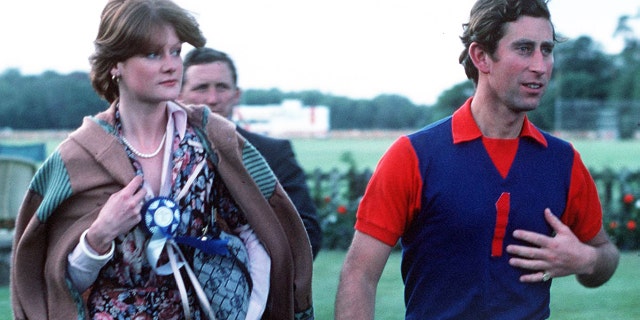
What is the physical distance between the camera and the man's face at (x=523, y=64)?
11.0 ft

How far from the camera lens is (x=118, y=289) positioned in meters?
3.17

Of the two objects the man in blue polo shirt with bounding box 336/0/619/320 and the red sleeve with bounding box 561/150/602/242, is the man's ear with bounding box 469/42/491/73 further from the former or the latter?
the red sleeve with bounding box 561/150/602/242

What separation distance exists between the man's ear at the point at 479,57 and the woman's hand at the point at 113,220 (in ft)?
4.26

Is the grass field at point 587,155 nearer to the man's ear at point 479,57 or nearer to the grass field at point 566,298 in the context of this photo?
the grass field at point 566,298

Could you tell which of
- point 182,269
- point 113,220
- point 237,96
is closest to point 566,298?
point 237,96

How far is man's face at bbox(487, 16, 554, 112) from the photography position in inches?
132

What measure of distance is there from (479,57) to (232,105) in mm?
2033

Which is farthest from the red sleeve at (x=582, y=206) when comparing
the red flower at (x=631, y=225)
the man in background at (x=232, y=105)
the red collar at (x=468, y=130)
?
the red flower at (x=631, y=225)

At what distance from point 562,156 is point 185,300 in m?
1.40

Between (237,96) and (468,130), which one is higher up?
(468,130)

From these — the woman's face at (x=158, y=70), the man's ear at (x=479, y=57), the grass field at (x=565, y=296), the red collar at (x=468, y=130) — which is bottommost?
the grass field at (x=565, y=296)

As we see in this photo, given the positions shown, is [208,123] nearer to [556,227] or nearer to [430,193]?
[430,193]

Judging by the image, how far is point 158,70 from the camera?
3234mm

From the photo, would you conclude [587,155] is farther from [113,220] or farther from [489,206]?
[113,220]
